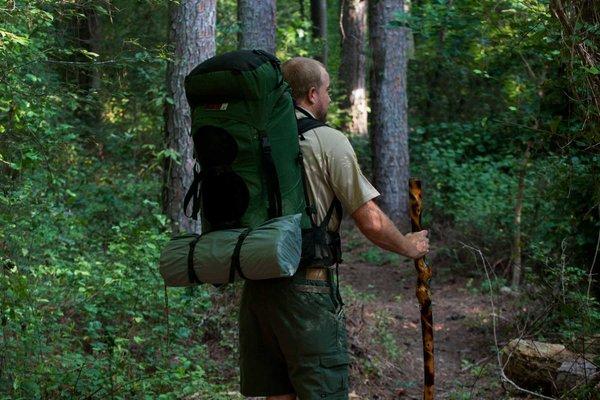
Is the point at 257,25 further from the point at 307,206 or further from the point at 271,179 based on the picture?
the point at 271,179

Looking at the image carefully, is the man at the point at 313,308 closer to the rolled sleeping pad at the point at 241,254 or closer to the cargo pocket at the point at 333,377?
the cargo pocket at the point at 333,377

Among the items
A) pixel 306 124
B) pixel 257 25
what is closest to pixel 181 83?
pixel 257 25

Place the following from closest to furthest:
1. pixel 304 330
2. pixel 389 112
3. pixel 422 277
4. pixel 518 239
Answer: pixel 304 330
pixel 422 277
pixel 518 239
pixel 389 112

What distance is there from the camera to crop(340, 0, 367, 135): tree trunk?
69.0 feet

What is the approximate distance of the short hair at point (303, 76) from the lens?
13.8 feet

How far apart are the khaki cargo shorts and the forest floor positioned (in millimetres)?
1432

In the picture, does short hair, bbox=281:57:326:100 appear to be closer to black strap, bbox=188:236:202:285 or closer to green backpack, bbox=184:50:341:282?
green backpack, bbox=184:50:341:282

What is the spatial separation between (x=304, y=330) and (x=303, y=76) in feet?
4.24

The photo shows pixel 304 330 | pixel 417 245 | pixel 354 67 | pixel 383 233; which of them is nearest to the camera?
pixel 304 330

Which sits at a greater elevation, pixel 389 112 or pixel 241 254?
pixel 389 112

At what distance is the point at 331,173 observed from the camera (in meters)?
4.00

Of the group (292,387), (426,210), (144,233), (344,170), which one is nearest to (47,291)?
(144,233)

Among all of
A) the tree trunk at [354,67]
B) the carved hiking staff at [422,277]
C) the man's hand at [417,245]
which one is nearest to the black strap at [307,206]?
the man's hand at [417,245]

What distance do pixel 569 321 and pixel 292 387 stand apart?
9.39 ft
